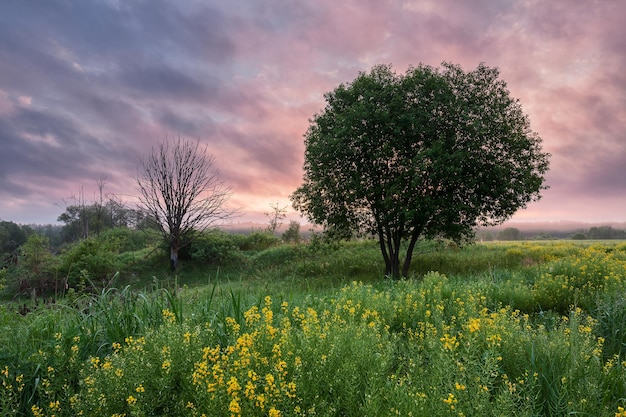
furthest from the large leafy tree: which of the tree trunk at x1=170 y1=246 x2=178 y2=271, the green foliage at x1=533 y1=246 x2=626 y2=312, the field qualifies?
the tree trunk at x1=170 y1=246 x2=178 y2=271

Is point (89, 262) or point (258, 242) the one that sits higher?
point (258, 242)

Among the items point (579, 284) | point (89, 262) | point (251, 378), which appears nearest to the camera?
point (251, 378)

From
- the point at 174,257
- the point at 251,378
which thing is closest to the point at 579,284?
the point at 251,378

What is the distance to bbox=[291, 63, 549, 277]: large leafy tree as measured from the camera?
1548cm

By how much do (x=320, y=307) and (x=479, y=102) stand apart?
554 inches

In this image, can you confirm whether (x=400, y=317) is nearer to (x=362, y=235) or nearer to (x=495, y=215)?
(x=362, y=235)

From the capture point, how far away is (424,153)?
14727 mm

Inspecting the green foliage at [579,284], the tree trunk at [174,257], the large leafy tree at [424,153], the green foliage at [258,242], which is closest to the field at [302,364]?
the green foliage at [579,284]

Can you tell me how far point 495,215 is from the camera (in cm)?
1683

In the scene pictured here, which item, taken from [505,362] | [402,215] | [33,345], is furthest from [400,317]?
[402,215]

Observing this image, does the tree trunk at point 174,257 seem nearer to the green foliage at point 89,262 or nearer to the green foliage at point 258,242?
the green foliage at point 89,262

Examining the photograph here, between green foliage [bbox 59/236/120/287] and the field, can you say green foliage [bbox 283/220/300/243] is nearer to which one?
green foliage [bbox 59/236/120/287]

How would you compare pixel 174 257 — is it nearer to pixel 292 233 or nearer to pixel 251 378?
pixel 292 233

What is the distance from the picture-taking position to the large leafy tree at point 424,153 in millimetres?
15477
